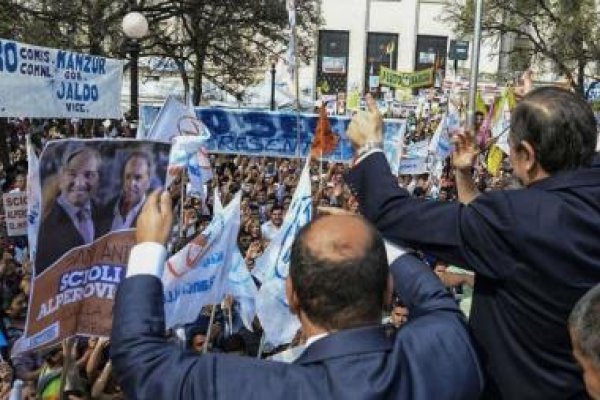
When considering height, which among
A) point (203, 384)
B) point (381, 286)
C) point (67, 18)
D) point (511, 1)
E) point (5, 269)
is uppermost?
point (511, 1)

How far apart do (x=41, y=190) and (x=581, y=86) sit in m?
30.4

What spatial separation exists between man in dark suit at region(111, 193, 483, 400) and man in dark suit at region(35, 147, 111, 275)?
235cm

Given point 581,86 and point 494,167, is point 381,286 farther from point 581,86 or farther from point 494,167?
point 581,86

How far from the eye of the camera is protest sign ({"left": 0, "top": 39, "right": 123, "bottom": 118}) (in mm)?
6527

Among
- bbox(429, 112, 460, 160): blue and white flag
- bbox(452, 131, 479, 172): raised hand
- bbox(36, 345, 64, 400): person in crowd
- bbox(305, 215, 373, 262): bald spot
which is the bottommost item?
bbox(36, 345, 64, 400): person in crowd

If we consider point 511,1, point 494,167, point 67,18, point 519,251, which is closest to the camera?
point 519,251

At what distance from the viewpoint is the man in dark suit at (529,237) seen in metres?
2.09

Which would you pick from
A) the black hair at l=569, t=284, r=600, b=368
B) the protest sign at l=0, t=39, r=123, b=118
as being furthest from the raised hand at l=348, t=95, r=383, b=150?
the protest sign at l=0, t=39, r=123, b=118

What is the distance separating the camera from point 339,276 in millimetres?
1797

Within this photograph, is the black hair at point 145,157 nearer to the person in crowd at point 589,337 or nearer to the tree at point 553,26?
the person in crowd at point 589,337

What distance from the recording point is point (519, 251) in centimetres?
209

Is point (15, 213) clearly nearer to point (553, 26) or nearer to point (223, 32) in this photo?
point (223, 32)

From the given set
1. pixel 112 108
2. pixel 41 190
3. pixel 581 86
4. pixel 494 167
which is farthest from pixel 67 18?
pixel 581 86

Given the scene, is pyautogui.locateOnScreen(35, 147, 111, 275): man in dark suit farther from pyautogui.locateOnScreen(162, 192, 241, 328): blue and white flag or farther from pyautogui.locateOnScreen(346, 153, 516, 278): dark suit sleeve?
pyautogui.locateOnScreen(346, 153, 516, 278): dark suit sleeve
